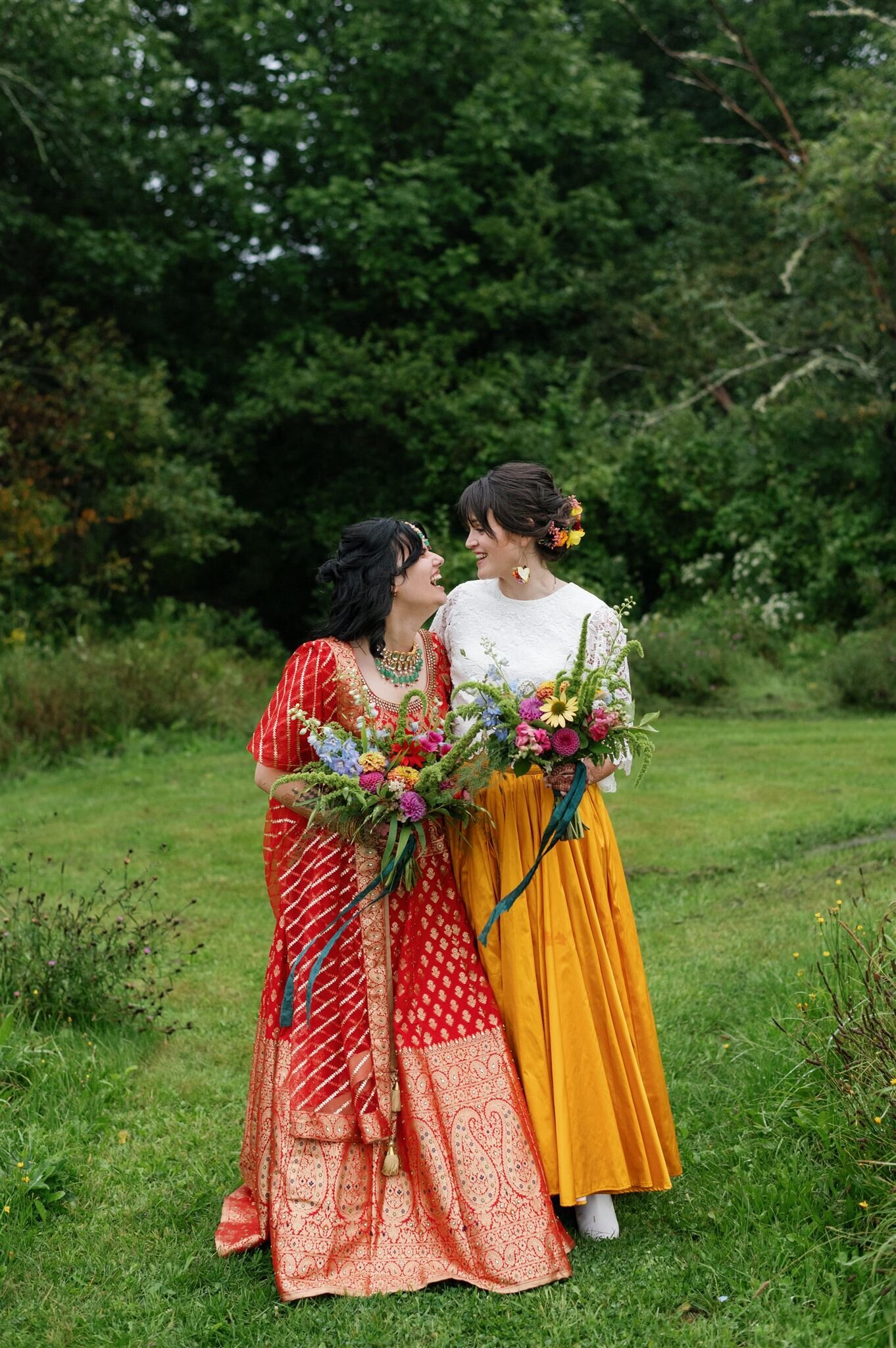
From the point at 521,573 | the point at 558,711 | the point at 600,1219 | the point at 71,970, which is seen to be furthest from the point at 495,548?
the point at 71,970

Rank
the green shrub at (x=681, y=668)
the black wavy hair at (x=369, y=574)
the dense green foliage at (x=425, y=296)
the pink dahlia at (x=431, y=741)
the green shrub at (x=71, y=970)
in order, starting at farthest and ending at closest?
the dense green foliage at (x=425, y=296)
the green shrub at (x=681, y=668)
the green shrub at (x=71, y=970)
the black wavy hair at (x=369, y=574)
the pink dahlia at (x=431, y=741)

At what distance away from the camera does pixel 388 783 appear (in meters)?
3.06

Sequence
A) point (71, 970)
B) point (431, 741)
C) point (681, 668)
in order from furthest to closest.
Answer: point (681, 668), point (71, 970), point (431, 741)

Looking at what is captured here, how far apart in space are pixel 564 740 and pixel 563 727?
32mm

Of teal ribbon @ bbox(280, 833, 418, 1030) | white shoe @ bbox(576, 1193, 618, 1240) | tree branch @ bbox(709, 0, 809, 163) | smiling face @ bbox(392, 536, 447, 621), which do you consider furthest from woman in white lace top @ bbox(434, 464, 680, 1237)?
tree branch @ bbox(709, 0, 809, 163)

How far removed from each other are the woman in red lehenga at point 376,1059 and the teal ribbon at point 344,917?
1.1 inches

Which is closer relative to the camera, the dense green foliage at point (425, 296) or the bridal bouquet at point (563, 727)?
the bridal bouquet at point (563, 727)

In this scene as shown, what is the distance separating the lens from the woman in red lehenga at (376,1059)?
3156mm

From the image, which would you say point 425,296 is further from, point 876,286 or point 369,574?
point 369,574

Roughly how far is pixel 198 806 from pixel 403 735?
591cm

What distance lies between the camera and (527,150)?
53.7 feet

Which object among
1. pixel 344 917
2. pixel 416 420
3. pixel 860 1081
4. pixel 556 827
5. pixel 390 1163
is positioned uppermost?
pixel 416 420

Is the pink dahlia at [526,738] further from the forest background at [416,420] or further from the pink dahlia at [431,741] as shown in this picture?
the forest background at [416,420]

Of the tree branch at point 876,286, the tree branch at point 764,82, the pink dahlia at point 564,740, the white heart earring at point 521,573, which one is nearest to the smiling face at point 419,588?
the white heart earring at point 521,573
